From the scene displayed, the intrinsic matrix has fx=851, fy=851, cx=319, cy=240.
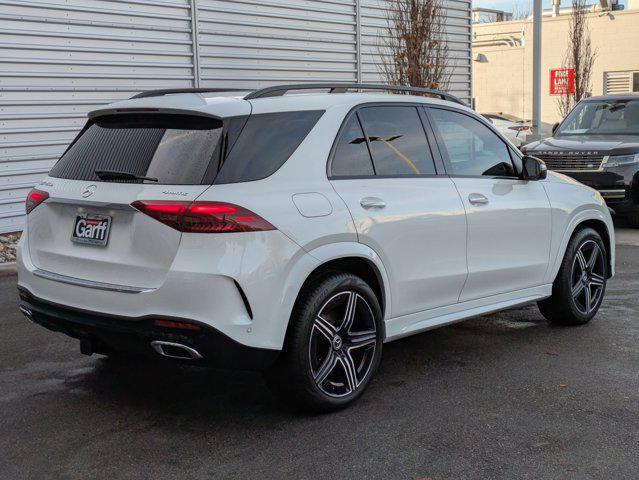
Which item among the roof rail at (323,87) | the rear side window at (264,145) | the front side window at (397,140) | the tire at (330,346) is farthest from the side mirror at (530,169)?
→ the rear side window at (264,145)

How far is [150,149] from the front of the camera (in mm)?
4430

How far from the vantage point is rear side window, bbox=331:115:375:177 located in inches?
185

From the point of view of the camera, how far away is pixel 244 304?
13.4 ft

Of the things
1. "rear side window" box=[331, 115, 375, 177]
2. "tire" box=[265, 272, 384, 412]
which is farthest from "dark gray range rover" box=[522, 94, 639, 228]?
"tire" box=[265, 272, 384, 412]

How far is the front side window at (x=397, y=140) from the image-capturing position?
5.02 metres

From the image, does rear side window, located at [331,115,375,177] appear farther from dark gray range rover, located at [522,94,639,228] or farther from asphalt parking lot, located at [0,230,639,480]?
dark gray range rover, located at [522,94,639,228]

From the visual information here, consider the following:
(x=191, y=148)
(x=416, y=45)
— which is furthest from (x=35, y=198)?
(x=416, y=45)

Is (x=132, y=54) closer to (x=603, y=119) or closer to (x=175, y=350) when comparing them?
(x=603, y=119)

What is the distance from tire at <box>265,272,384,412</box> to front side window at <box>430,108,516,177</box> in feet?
4.25

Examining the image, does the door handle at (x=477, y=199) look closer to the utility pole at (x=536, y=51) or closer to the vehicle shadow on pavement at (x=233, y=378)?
the vehicle shadow on pavement at (x=233, y=378)

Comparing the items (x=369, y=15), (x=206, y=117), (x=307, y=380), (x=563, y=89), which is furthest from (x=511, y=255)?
(x=563, y=89)

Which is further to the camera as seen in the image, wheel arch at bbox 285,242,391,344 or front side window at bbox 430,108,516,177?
front side window at bbox 430,108,516,177

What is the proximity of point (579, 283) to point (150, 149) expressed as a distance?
3.71 meters

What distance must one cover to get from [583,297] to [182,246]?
3.77 meters
